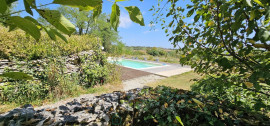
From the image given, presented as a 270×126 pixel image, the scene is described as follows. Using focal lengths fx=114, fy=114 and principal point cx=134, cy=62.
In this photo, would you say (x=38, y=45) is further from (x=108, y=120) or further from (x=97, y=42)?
(x=108, y=120)

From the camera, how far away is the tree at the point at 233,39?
0.72 m

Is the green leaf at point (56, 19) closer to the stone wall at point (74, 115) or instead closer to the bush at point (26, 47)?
the stone wall at point (74, 115)

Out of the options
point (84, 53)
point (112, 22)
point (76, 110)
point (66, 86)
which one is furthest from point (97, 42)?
point (112, 22)

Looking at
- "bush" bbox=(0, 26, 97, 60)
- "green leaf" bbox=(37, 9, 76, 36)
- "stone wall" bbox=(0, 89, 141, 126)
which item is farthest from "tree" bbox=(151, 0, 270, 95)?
"bush" bbox=(0, 26, 97, 60)

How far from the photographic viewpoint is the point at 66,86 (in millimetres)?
4180

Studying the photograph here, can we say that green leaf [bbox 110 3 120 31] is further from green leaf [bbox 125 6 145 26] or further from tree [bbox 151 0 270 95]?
tree [bbox 151 0 270 95]

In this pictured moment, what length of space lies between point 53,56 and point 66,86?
124 centimetres

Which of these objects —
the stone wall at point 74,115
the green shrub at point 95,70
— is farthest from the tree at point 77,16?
the stone wall at point 74,115

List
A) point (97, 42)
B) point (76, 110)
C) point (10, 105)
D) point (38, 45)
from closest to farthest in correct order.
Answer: point (76, 110) → point (10, 105) → point (38, 45) → point (97, 42)

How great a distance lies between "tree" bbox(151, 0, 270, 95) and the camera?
2.35ft

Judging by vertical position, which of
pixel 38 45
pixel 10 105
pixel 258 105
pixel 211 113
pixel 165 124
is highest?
pixel 38 45

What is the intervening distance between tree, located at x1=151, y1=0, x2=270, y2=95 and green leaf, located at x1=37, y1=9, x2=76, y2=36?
758mm

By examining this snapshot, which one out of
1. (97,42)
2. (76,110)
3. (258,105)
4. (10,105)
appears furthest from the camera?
(97,42)

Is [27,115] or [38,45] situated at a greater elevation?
[38,45]
